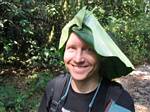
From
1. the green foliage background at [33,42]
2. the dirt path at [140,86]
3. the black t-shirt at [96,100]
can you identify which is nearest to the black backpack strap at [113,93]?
the black t-shirt at [96,100]

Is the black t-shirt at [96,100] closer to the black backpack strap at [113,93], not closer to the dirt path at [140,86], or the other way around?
the black backpack strap at [113,93]

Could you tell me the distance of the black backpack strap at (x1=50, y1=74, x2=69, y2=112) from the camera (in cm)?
191

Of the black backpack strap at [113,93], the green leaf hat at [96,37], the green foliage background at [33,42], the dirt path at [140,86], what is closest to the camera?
the green leaf hat at [96,37]

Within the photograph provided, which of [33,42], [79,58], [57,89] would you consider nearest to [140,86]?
[33,42]

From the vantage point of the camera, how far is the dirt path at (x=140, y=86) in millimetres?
6148

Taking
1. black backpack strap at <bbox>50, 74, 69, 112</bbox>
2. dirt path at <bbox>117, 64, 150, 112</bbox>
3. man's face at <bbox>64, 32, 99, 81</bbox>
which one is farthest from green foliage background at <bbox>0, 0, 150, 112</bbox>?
man's face at <bbox>64, 32, 99, 81</bbox>

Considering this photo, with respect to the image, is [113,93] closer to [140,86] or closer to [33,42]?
[140,86]

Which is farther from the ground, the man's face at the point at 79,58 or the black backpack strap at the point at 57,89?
the man's face at the point at 79,58

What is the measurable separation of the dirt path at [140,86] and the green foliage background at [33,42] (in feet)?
3.21

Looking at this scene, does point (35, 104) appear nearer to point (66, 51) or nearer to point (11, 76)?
point (11, 76)

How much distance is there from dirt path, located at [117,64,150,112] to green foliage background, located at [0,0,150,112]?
3.21ft

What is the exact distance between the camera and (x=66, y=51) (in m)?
1.86

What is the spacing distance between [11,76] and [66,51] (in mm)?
5190

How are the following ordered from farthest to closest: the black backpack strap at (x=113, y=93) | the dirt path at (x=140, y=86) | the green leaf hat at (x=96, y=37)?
the dirt path at (x=140, y=86), the black backpack strap at (x=113, y=93), the green leaf hat at (x=96, y=37)
